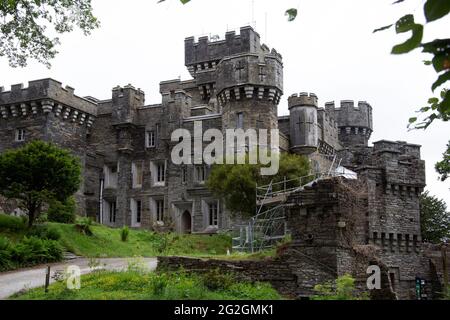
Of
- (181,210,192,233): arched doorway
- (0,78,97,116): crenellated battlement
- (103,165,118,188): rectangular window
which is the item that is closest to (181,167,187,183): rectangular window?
(181,210,192,233): arched doorway

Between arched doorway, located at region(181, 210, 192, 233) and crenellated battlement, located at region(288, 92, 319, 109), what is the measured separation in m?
10.7

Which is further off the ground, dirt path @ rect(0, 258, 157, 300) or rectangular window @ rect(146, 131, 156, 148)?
rectangular window @ rect(146, 131, 156, 148)

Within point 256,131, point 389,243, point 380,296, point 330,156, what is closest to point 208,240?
point 256,131

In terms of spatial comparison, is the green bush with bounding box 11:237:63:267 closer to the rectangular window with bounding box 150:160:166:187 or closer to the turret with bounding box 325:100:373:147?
the rectangular window with bounding box 150:160:166:187

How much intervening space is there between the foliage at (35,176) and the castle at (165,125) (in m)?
7.79

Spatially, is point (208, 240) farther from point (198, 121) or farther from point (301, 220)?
point (301, 220)

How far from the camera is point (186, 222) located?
41781 mm

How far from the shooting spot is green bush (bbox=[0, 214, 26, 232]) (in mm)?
27109

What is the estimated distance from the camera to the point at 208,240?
109ft

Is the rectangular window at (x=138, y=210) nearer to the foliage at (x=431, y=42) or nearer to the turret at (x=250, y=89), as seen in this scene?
the turret at (x=250, y=89)

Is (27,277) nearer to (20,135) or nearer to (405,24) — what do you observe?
(405,24)

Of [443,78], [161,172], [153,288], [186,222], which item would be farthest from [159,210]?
[443,78]

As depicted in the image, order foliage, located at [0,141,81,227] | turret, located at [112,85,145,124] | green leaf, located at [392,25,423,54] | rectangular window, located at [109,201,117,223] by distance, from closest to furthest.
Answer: green leaf, located at [392,25,423,54]
foliage, located at [0,141,81,227]
turret, located at [112,85,145,124]
rectangular window, located at [109,201,117,223]
